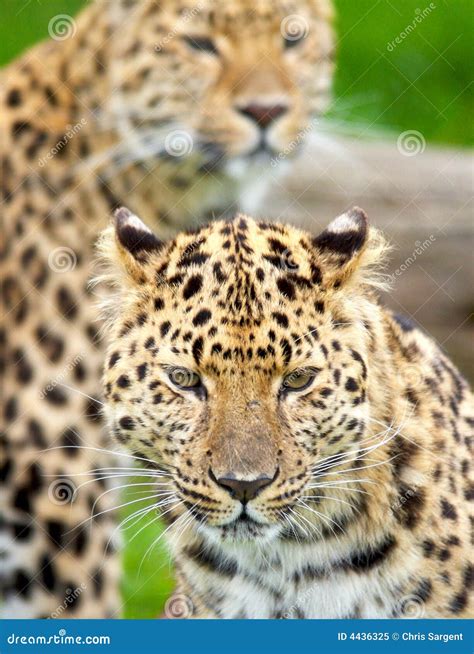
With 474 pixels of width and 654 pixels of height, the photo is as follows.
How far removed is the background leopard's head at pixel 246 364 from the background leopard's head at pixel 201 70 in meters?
2.01

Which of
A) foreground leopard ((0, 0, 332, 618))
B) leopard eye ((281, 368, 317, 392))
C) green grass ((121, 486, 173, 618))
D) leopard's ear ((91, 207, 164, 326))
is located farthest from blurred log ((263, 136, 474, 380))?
leopard eye ((281, 368, 317, 392))

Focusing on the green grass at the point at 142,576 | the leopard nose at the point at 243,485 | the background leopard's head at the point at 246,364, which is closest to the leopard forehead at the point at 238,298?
the background leopard's head at the point at 246,364

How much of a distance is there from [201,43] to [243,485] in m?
3.39

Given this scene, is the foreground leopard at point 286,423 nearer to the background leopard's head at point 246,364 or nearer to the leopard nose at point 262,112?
the background leopard's head at point 246,364

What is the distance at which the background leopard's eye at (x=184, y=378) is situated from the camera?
5672 mm

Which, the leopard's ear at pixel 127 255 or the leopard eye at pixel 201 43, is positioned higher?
the leopard eye at pixel 201 43

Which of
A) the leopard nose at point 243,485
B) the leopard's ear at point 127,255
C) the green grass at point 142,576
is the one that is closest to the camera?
the leopard nose at point 243,485

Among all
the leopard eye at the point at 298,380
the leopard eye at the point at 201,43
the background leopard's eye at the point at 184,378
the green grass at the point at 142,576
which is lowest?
the green grass at the point at 142,576

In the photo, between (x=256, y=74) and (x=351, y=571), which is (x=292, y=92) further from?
(x=351, y=571)

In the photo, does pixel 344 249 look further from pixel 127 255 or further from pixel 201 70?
pixel 201 70

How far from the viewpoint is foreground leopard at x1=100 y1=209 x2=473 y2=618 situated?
559 cm

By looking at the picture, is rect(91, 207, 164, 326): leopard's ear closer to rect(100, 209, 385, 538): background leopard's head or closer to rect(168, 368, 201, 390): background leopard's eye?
rect(100, 209, 385, 538): background leopard's head

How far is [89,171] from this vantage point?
8148mm

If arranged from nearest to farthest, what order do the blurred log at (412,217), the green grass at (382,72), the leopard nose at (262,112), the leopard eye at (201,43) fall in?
1. the leopard nose at (262,112)
2. the leopard eye at (201,43)
3. the green grass at (382,72)
4. the blurred log at (412,217)
